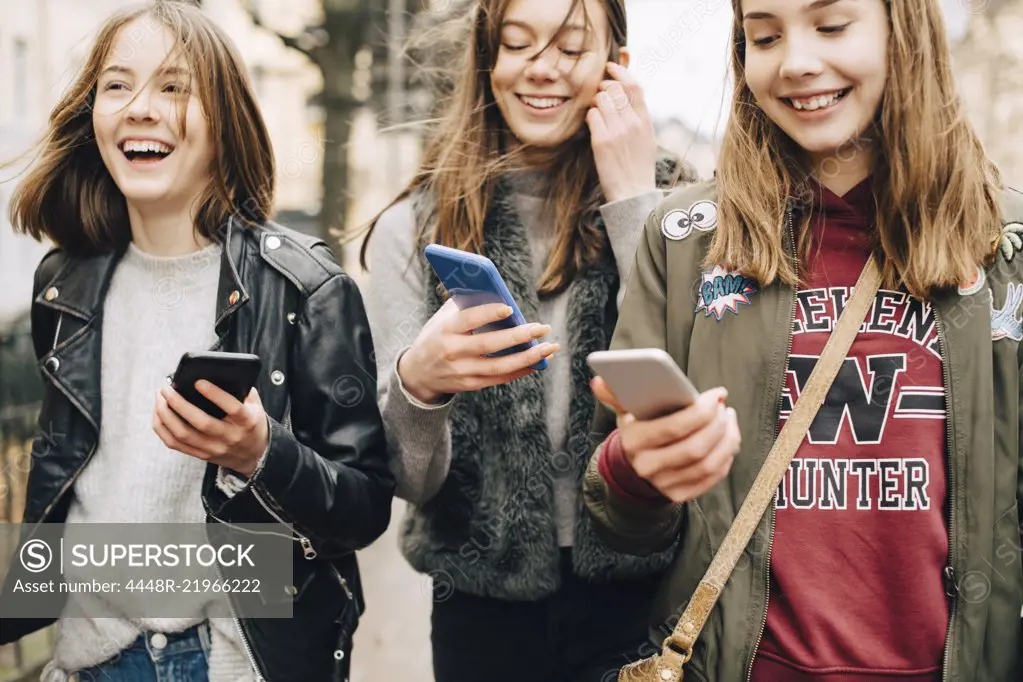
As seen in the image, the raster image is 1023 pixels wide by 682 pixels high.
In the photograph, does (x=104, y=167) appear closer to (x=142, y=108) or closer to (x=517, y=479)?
(x=142, y=108)

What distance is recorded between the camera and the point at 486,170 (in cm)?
235

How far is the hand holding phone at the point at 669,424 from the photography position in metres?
1.30

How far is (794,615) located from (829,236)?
711 millimetres

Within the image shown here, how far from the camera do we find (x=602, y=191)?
2.34 m

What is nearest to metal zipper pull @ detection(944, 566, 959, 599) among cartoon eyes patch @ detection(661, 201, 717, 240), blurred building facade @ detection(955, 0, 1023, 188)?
cartoon eyes patch @ detection(661, 201, 717, 240)

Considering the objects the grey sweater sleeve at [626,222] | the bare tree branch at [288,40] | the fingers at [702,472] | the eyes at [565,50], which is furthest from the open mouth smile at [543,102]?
the bare tree branch at [288,40]

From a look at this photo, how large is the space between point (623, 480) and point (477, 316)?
15.6 inches

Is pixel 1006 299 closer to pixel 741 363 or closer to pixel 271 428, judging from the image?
pixel 741 363

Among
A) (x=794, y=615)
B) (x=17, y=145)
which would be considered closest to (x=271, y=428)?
(x=794, y=615)

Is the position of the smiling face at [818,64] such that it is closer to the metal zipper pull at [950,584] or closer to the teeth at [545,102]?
the teeth at [545,102]

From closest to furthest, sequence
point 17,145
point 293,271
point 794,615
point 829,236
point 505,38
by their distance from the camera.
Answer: point 794,615 → point 829,236 → point 293,271 → point 505,38 → point 17,145

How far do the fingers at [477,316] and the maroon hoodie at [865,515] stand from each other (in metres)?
0.31

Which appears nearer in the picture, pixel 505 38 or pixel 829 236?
pixel 829 236

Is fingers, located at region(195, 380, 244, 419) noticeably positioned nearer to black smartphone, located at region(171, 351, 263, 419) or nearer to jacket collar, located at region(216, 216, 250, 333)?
black smartphone, located at region(171, 351, 263, 419)
